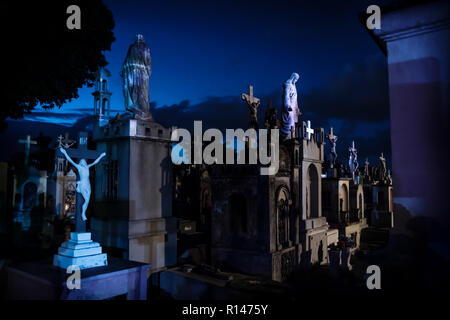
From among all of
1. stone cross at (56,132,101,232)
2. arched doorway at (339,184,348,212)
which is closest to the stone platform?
stone cross at (56,132,101,232)

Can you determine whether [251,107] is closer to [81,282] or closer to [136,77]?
[136,77]

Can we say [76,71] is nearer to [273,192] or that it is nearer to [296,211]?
[273,192]

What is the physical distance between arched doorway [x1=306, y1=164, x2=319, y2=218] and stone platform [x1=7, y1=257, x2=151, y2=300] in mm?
12508

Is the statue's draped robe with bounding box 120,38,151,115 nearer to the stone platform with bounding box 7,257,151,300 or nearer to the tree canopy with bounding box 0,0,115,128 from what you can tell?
the tree canopy with bounding box 0,0,115,128

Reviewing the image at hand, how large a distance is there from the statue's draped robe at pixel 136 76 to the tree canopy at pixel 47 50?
2158 mm

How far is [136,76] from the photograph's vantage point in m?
9.69

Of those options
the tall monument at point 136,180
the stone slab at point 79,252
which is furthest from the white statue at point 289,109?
the stone slab at point 79,252

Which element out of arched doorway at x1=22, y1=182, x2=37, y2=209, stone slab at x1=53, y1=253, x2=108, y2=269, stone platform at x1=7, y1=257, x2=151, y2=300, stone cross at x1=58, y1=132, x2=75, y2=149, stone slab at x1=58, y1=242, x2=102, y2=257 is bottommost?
stone platform at x1=7, y1=257, x2=151, y2=300

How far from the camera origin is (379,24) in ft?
16.0

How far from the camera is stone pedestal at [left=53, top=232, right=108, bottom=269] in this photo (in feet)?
20.2

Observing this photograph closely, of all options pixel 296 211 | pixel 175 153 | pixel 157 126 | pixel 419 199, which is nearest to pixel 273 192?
pixel 296 211

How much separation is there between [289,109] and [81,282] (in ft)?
45.5

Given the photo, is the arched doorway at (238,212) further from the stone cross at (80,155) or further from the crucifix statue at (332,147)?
the crucifix statue at (332,147)
